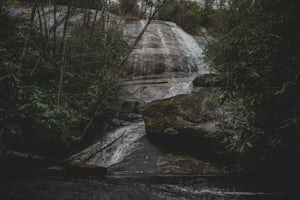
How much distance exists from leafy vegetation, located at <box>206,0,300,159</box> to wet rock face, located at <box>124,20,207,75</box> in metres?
7.18

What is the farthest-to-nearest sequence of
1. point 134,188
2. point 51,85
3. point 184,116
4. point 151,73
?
point 151,73 < point 51,85 < point 184,116 < point 134,188

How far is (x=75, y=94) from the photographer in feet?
29.1

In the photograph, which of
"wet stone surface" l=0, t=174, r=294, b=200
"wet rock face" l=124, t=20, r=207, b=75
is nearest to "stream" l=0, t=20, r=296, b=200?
"wet stone surface" l=0, t=174, r=294, b=200

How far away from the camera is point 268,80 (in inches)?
207

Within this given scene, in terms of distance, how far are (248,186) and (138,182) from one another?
208 cm

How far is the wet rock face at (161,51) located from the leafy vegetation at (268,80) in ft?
23.6

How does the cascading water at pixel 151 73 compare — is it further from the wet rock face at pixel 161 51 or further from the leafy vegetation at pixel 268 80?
the leafy vegetation at pixel 268 80

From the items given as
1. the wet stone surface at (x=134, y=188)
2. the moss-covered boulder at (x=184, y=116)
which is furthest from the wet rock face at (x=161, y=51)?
the wet stone surface at (x=134, y=188)

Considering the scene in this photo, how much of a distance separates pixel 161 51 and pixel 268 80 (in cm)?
1016

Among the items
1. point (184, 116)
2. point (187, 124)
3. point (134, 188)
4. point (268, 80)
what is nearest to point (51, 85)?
point (184, 116)

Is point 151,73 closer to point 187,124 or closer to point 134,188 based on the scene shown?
point 187,124

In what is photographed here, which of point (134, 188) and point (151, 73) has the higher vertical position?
point (151, 73)

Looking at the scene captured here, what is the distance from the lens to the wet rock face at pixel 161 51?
47.0 ft

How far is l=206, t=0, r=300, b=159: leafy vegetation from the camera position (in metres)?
5.03
